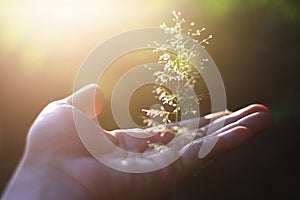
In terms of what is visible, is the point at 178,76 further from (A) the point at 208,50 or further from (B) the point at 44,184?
(A) the point at 208,50

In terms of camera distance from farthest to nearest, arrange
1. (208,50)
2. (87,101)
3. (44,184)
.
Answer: (208,50), (87,101), (44,184)

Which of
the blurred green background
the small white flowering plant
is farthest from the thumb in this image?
the blurred green background

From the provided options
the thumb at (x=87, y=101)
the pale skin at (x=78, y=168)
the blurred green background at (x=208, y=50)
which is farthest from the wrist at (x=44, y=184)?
the blurred green background at (x=208, y=50)

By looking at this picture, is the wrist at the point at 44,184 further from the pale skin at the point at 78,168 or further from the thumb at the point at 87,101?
the thumb at the point at 87,101

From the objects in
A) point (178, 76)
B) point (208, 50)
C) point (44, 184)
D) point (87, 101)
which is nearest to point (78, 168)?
point (44, 184)

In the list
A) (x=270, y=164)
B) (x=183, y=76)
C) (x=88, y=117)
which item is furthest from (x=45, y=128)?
(x=270, y=164)

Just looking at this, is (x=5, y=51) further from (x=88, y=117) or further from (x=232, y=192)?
(x=232, y=192)
